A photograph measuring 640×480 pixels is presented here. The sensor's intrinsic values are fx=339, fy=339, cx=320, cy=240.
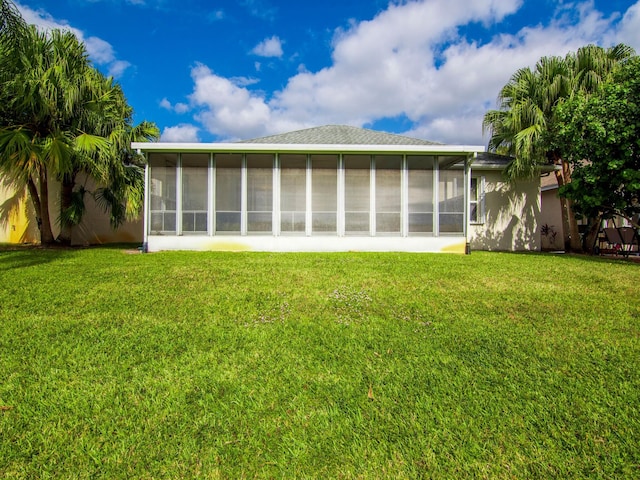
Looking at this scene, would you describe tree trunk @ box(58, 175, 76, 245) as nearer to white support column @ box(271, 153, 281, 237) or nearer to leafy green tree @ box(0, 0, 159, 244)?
leafy green tree @ box(0, 0, 159, 244)

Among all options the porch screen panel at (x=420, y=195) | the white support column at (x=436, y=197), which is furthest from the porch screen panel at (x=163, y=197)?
Answer: the white support column at (x=436, y=197)

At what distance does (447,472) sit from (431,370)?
1.12 m

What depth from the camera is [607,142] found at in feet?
28.1

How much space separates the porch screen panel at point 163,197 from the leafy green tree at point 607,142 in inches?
439

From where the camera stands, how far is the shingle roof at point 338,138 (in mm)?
10859

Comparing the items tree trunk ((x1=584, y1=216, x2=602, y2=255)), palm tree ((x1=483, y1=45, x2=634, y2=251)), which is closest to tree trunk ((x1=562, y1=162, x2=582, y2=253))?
palm tree ((x1=483, y1=45, x2=634, y2=251))

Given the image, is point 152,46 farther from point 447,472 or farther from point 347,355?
point 447,472

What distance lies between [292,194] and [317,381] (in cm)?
789

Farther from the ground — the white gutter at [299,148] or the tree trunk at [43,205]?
the white gutter at [299,148]

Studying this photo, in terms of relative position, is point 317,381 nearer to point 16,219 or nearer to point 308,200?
point 308,200

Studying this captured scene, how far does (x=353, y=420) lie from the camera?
2.34m

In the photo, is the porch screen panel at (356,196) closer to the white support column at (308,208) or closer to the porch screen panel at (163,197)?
the white support column at (308,208)

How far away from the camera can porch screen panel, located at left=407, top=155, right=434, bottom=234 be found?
33.7 feet

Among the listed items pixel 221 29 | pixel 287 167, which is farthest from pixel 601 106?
pixel 221 29
